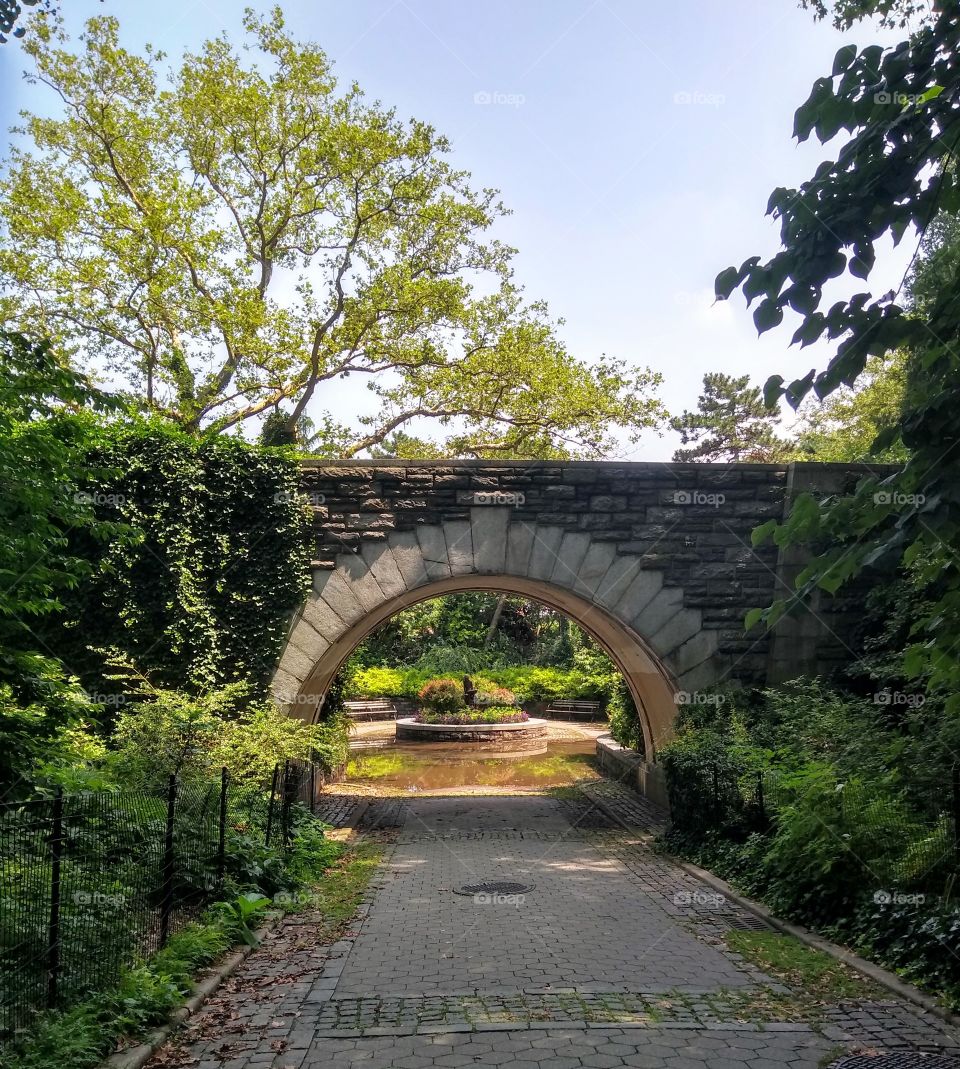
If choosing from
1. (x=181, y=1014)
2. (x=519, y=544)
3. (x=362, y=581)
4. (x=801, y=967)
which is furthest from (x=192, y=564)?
(x=801, y=967)

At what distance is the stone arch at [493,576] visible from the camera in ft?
36.7

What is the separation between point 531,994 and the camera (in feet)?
16.3

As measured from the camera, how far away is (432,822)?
1186cm

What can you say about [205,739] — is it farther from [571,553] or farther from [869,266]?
[869,266]

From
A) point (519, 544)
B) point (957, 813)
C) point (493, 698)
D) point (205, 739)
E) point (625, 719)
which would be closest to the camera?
point (957, 813)

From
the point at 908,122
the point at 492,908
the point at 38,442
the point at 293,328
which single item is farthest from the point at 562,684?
the point at 908,122

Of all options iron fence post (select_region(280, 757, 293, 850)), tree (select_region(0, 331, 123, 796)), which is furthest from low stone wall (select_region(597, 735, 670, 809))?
tree (select_region(0, 331, 123, 796))

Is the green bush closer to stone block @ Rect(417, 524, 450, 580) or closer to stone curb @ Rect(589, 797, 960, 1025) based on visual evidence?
stone block @ Rect(417, 524, 450, 580)

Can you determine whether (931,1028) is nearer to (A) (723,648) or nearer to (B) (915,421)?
(B) (915,421)

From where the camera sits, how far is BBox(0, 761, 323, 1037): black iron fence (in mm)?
4059

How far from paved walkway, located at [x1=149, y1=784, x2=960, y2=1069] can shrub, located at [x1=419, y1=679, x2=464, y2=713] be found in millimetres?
15451

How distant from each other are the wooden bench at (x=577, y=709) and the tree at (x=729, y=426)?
1669 cm

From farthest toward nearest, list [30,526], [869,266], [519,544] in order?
[519,544] → [30,526] → [869,266]

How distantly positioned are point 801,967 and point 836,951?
0.43 m
